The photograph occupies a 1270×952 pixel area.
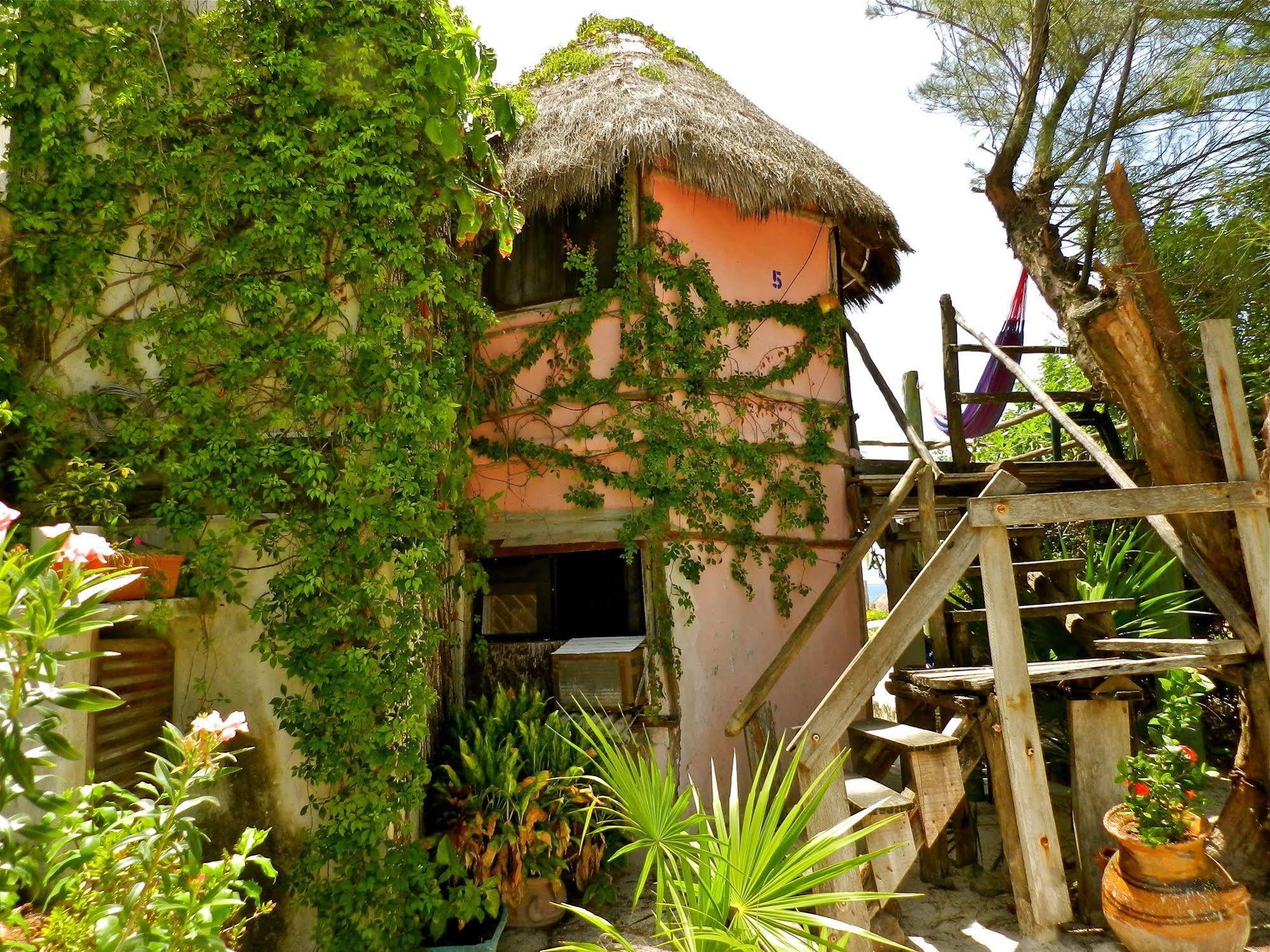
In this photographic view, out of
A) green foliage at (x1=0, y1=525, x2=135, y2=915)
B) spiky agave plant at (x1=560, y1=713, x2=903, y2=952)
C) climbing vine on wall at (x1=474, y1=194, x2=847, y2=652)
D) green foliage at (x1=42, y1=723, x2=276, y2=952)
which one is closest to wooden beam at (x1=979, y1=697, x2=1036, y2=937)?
spiky agave plant at (x1=560, y1=713, x2=903, y2=952)

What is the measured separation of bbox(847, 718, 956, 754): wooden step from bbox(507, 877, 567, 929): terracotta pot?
1831 millimetres

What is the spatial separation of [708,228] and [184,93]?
3.71 metres

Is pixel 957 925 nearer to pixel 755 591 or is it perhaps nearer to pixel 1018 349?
pixel 755 591

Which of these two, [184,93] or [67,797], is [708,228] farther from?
[67,797]

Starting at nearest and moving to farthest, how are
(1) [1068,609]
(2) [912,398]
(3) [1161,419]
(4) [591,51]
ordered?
1. (3) [1161,419]
2. (1) [1068,609]
3. (4) [591,51]
4. (2) [912,398]

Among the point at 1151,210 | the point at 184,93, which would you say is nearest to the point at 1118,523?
the point at 1151,210

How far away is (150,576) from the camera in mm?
3736

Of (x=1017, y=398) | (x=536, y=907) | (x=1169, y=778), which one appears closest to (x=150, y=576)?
(x=536, y=907)

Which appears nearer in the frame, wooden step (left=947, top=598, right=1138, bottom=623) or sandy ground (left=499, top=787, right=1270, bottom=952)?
sandy ground (left=499, top=787, right=1270, bottom=952)

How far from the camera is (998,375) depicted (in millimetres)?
7867

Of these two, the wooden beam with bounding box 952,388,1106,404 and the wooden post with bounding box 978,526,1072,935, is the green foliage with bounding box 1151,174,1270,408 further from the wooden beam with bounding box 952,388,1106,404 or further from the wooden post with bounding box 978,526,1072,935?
the wooden post with bounding box 978,526,1072,935

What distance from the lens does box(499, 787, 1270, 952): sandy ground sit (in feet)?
13.4

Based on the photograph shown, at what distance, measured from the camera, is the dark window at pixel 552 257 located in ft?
20.7

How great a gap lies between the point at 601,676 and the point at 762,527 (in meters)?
1.90
